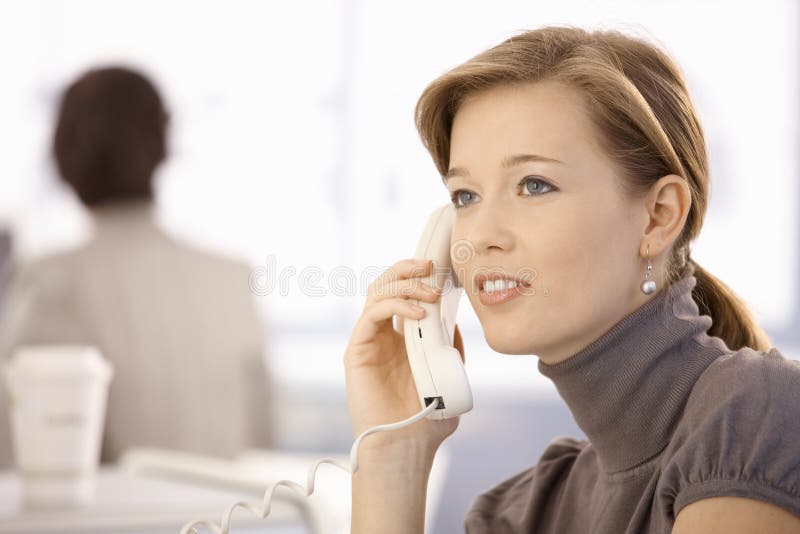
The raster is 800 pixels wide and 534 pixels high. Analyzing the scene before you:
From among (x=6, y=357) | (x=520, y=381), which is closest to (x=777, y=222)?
(x=520, y=381)

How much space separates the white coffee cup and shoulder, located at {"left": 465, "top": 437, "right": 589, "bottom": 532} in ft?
2.06

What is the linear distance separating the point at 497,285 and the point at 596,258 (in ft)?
0.40

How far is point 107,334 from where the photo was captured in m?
2.74

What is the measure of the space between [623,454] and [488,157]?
388 mm

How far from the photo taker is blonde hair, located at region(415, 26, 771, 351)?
1132mm

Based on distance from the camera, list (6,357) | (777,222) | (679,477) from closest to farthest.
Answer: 1. (679,477)
2. (6,357)
3. (777,222)

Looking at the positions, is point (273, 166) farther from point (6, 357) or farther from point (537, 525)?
point (537, 525)

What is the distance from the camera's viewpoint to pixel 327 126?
4742mm

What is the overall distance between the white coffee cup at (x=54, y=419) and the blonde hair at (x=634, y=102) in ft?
2.29

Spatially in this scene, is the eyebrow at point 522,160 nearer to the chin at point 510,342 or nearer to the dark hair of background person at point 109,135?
the chin at point 510,342

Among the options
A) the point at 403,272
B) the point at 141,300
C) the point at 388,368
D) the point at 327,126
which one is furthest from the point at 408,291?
the point at 327,126

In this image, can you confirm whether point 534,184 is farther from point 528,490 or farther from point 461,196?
point 528,490

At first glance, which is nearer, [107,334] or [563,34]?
[563,34]

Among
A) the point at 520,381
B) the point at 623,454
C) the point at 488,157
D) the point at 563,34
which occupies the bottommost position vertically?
the point at 520,381
